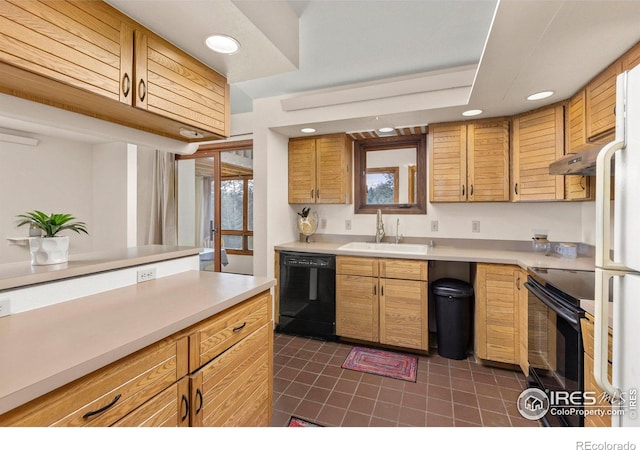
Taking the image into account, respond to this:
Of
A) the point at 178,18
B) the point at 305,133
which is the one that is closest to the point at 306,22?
the point at 178,18

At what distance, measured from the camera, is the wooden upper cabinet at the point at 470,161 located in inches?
106

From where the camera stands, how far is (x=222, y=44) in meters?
1.57

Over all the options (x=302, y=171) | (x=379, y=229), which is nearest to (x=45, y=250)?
(x=302, y=171)

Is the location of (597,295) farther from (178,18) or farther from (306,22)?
(306,22)

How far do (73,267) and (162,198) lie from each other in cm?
300

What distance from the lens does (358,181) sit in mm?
3525

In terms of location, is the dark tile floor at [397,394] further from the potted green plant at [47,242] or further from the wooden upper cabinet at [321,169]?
the wooden upper cabinet at [321,169]

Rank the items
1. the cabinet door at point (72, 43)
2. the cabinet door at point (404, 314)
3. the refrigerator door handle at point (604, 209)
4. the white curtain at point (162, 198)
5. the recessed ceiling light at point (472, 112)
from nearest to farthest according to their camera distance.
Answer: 1. the refrigerator door handle at point (604, 209)
2. the cabinet door at point (72, 43)
3. the recessed ceiling light at point (472, 112)
4. the cabinet door at point (404, 314)
5. the white curtain at point (162, 198)

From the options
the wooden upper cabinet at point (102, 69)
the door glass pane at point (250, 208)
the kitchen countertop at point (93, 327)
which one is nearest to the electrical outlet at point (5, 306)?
the kitchen countertop at point (93, 327)

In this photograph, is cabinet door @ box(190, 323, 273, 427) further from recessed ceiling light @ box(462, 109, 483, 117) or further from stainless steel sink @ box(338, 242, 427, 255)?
recessed ceiling light @ box(462, 109, 483, 117)

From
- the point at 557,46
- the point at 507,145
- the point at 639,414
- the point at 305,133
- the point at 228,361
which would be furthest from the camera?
the point at 305,133

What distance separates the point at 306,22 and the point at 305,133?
4.54 ft

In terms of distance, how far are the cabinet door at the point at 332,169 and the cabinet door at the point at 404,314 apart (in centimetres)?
109

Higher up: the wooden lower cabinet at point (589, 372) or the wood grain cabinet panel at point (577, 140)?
the wood grain cabinet panel at point (577, 140)
